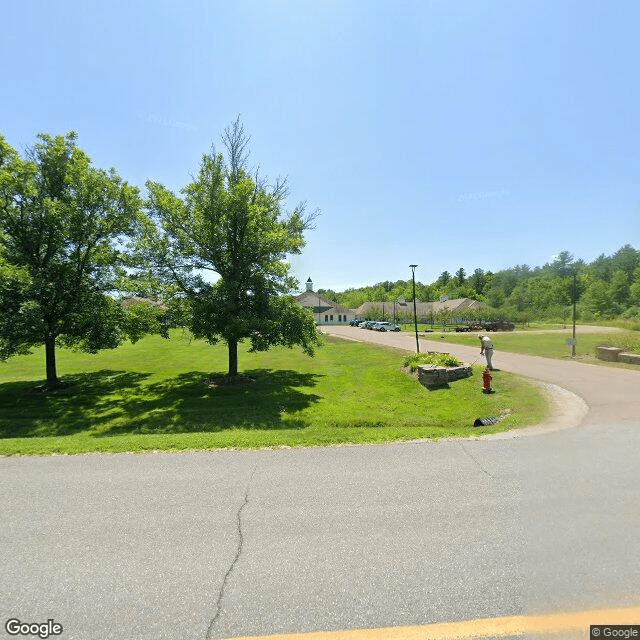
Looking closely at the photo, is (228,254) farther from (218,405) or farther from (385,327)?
(385,327)

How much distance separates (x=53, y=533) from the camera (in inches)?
147

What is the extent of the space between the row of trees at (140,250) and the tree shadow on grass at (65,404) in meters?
1.48

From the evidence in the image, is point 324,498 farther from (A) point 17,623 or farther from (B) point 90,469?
(B) point 90,469

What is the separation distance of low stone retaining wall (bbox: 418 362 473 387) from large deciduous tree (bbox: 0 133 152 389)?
13331 millimetres

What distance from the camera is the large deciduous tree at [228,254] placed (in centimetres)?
1440

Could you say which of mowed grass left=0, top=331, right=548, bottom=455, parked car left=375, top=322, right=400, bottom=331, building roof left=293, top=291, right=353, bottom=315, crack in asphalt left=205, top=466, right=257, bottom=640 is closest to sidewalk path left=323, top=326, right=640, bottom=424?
mowed grass left=0, top=331, right=548, bottom=455

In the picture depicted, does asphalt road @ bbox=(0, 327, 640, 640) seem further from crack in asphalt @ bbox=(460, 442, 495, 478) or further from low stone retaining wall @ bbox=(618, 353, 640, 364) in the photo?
low stone retaining wall @ bbox=(618, 353, 640, 364)

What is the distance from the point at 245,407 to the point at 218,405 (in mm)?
1085

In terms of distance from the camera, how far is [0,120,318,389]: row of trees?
46.6ft

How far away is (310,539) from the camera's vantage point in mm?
3580

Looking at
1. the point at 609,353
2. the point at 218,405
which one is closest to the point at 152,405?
the point at 218,405

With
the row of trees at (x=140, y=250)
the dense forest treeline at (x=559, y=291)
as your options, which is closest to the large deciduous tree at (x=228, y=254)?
the row of trees at (x=140, y=250)

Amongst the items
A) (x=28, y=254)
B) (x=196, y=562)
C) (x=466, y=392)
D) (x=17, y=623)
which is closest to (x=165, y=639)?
(x=196, y=562)

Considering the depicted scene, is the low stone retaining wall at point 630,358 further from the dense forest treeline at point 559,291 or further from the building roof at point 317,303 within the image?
the building roof at point 317,303
